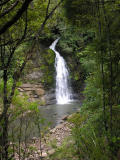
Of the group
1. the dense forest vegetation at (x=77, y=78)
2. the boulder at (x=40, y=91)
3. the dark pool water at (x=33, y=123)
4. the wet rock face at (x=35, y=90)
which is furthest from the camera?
the boulder at (x=40, y=91)

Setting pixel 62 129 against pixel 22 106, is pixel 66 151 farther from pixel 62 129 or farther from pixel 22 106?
pixel 62 129

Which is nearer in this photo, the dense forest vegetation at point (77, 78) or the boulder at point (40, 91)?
the dense forest vegetation at point (77, 78)

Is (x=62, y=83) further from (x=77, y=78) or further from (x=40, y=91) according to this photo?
(x=77, y=78)

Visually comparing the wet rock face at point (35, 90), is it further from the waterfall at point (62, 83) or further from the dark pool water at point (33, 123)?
the dark pool water at point (33, 123)

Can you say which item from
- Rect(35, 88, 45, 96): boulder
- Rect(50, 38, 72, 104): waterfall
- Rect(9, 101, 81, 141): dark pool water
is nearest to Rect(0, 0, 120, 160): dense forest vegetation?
Rect(9, 101, 81, 141): dark pool water

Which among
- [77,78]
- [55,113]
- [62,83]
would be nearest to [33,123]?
[77,78]

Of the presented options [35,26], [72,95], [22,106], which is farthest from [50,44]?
[22,106]

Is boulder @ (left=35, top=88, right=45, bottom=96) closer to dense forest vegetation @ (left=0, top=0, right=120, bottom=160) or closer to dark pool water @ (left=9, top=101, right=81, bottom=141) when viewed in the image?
dark pool water @ (left=9, top=101, right=81, bottom=141)

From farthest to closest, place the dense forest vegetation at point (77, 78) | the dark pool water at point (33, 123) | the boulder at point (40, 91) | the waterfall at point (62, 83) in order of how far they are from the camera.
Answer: the waterfall at point (62, 83)
the boulder at point (40, 91)
the dark pool water at point (33, 123)
the dense forest vegetation at point (77, 78)

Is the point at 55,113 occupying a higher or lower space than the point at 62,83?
lower

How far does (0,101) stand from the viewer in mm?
2578

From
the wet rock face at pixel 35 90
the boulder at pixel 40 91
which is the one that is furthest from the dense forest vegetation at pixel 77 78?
the boulder at pixel 40 91

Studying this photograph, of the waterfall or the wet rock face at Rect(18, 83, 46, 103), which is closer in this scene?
the wet rock face at Rect(18, 83, 46, 103)

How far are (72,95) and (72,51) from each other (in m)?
5.55
